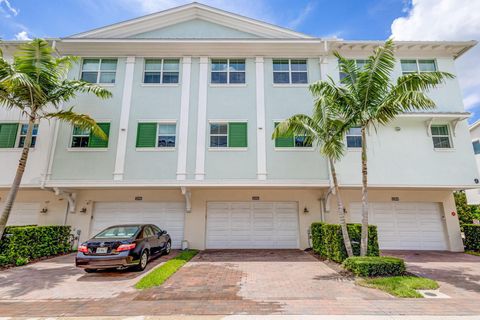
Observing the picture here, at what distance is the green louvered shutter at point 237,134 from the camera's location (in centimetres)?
1208

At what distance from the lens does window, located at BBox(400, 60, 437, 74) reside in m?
13.2

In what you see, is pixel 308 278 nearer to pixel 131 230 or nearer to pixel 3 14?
pixel 131 230

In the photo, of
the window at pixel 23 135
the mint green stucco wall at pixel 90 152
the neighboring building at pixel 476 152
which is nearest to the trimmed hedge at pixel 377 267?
the mint green stucco wall at pixel 90 152

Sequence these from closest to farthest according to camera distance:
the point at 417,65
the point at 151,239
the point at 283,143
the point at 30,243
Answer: the point at 151,239 < the point at 30,243 < the point at 283,143 < the point at 417,65

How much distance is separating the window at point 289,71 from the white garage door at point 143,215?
27.7ft

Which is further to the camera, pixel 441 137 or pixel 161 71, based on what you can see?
pixel 161 71

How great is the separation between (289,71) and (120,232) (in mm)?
10878

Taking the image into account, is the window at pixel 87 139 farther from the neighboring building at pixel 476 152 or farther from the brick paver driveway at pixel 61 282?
the neighboring building at pixel 476 152

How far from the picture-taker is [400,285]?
21.3 feet

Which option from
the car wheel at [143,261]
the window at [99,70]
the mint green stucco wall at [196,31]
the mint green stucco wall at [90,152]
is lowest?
the car wheel at [143,261]

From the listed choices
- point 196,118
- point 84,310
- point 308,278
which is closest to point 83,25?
point 196,118

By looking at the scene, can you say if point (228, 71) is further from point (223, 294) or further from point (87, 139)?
point (223, 294)

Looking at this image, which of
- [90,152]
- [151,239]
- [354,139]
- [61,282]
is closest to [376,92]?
[354,139]

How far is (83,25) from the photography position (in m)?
13.4
